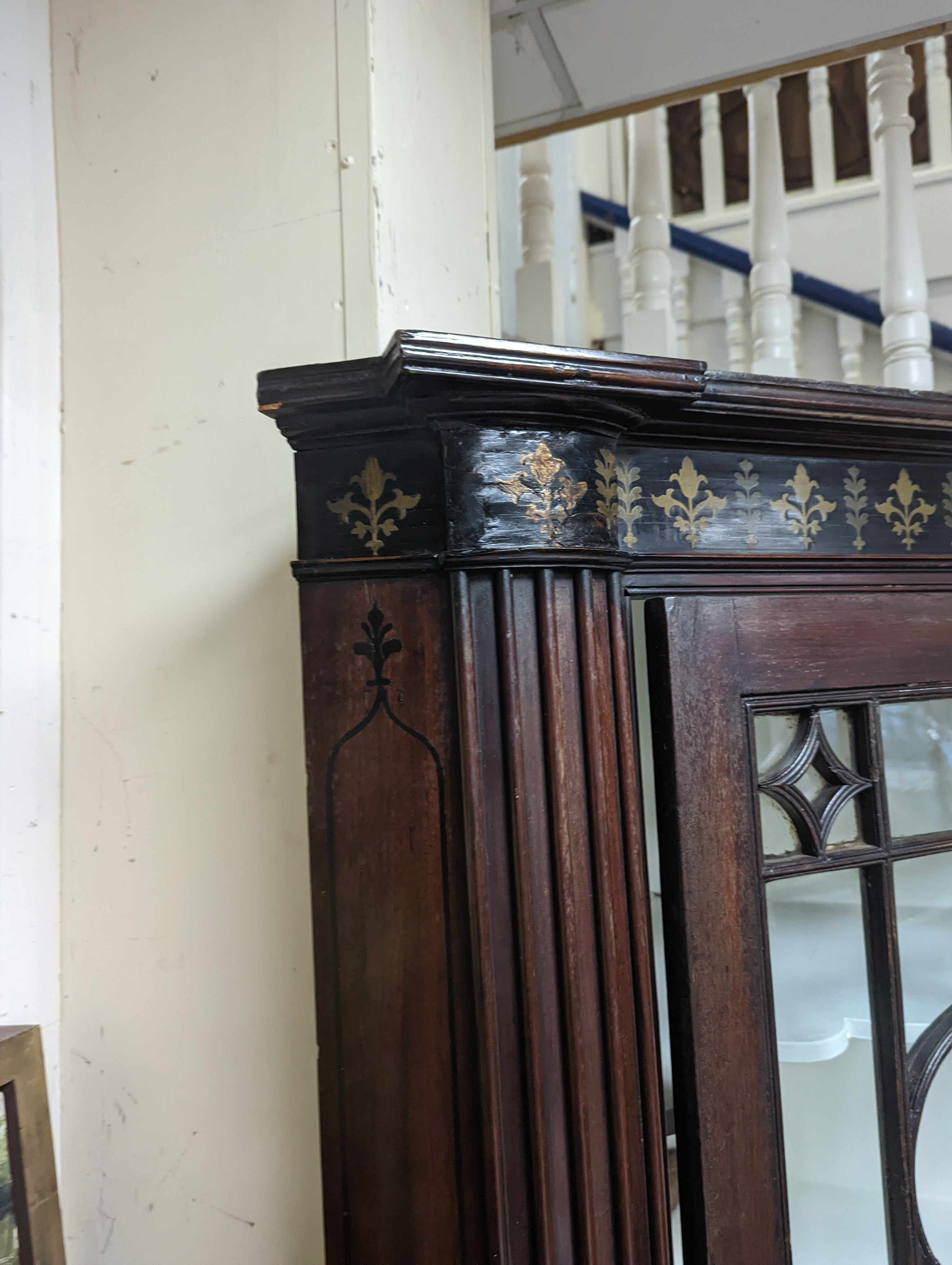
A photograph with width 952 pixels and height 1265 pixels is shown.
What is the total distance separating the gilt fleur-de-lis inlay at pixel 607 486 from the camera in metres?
0.65

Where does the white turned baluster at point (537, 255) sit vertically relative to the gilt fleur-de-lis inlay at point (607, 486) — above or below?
above

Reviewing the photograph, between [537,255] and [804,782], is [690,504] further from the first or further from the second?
[537,255]

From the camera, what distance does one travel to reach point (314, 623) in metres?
0.68

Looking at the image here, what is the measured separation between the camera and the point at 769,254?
51.3 inches

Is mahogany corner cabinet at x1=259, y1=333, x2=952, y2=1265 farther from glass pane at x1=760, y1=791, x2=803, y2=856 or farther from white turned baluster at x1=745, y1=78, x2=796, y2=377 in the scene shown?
white turned baluster at x1=745, y1=78, x2=796, y2=377

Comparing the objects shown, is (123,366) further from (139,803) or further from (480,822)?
(480,822)

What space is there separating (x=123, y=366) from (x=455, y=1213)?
0.79 metres

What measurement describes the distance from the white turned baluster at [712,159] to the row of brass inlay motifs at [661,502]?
159 centimetres

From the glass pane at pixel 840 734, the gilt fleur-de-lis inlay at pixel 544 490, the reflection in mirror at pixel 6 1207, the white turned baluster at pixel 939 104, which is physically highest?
the white turned baluster at pixel 939 104

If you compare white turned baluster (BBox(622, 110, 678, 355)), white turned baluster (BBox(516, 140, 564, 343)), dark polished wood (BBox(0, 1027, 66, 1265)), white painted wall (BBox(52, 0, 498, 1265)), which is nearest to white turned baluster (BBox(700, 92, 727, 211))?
white turned baluster (BBox(622, 110, 678, 355))

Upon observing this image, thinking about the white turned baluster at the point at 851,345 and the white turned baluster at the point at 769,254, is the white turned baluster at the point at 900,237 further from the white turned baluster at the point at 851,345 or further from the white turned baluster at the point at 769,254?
the white turned baluster at the point at 851,345

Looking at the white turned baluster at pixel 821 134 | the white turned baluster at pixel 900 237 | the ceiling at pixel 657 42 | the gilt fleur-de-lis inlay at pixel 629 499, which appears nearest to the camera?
the gilt fleur-de-lis inlay at pixel 629 499

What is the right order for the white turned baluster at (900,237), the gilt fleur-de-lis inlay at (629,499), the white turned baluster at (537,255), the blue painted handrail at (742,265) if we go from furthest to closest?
the blue painted handrail at (742,265), the white turned baluster at (537,255), the white turned baluster at (900,237), the gilt fleur-de-lis inlay at (629,499)

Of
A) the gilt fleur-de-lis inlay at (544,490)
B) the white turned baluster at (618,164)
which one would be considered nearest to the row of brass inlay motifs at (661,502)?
the gilt fleur-de-lis inlay at (544,490)
